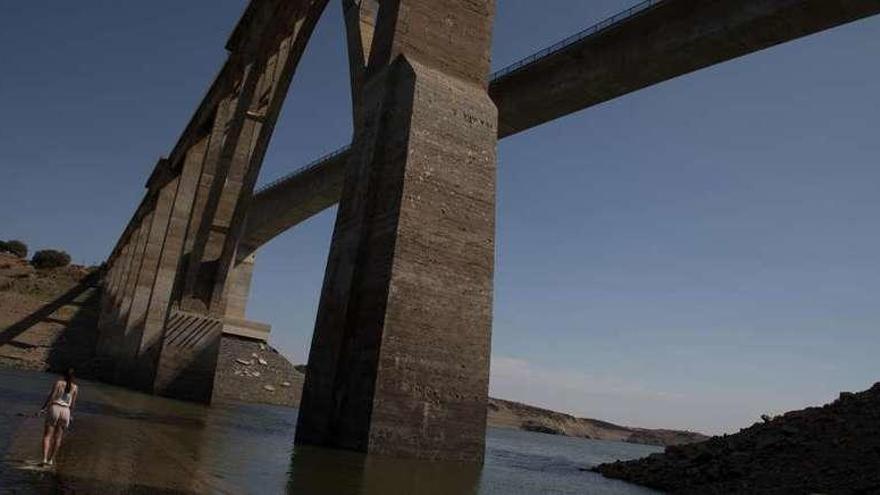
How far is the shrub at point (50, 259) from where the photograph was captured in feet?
192

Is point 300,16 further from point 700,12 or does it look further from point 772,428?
point 772,428

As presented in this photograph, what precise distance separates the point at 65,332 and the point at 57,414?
131ft

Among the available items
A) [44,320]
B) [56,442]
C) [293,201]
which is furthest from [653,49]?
[44,320]

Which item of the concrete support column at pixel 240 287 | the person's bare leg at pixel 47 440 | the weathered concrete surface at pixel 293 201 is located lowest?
the person's bare leg at pixel 47 440

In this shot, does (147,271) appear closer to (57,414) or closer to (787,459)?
(57,414)

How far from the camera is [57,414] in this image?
6.86 metres

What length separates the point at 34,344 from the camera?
38.0m

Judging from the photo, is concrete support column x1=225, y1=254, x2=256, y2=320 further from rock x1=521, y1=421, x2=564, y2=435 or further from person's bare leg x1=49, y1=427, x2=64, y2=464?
rock x1=521, y1=421, x2=564, y2=435

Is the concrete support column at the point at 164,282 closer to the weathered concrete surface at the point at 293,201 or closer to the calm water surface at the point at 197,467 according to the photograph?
the weathered concrete surface at the point at 293,201

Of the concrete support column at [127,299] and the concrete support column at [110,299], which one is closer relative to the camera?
the concrete support column at [127,299]

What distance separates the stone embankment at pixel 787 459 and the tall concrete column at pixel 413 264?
499 centimetres

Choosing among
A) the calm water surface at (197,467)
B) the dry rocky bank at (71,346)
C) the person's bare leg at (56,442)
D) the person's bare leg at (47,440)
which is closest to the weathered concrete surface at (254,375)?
the dry rocky bank at (71,346)

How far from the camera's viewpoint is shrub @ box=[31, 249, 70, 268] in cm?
5860

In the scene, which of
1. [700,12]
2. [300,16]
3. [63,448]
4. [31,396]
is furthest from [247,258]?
[63,448]
